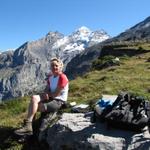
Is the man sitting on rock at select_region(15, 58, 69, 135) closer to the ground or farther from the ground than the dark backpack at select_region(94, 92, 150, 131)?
farther from the ground

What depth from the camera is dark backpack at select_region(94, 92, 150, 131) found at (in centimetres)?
1207

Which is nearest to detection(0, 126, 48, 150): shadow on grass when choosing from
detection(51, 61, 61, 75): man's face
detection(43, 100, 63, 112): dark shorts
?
detection(43, 100, 63, 112): dark shorts

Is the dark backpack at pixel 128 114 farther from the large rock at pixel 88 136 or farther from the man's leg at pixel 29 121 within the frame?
the man's leg at pixel 29 121

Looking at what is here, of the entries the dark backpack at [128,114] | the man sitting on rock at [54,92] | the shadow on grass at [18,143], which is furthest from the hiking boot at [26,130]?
the dark backpack at [128,114]

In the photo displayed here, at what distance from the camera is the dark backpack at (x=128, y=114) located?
1207 cm

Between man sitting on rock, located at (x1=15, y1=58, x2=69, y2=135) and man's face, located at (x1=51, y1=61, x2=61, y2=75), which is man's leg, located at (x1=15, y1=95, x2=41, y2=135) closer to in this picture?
man sitting on rock, located at (x1=15, y1=58, x2=69, y2=135)

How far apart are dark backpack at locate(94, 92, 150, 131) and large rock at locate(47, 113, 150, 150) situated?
209mm

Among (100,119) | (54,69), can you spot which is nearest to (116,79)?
(54,69)

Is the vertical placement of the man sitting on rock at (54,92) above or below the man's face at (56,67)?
below

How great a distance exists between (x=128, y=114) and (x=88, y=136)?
138 cm

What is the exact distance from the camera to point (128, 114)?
12.4m

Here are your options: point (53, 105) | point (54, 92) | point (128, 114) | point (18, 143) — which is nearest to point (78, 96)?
point (54, 92)

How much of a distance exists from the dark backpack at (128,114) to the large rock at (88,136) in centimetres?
21

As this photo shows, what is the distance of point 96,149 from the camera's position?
1195 cm
